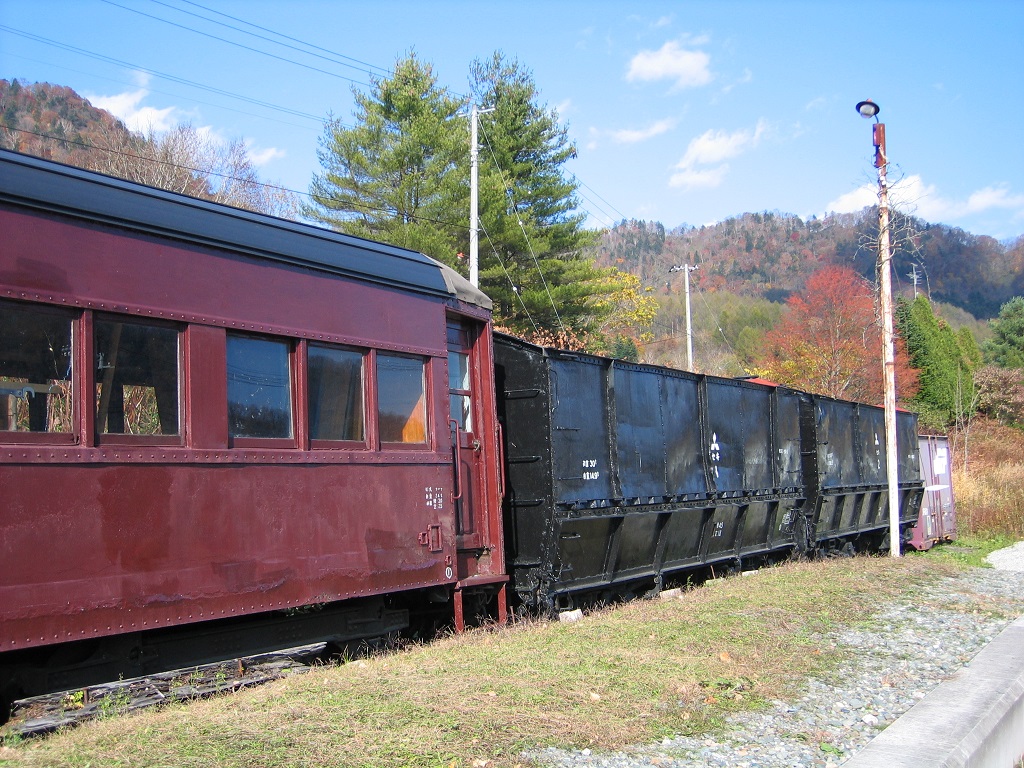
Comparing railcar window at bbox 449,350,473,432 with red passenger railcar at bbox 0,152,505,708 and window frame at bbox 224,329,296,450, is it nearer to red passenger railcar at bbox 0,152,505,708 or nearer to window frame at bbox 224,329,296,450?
red passenger railcar at bbox 0,152,505,708

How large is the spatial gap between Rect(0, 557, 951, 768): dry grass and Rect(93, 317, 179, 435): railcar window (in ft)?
5.69

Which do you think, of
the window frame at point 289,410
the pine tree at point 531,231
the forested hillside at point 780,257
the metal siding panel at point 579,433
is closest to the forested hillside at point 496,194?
the pine tree at point 531,231

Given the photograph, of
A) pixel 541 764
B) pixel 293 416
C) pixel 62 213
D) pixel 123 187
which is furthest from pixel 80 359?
pixel 541 764

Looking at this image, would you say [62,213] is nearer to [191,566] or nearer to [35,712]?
[191,566]

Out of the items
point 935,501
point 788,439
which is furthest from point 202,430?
point 935,501

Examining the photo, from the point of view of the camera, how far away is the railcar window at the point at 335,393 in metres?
7.00

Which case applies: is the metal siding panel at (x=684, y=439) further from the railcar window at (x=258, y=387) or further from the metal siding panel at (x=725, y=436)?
the railcar window at (x=258, y=387)

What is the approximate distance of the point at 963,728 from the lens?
16.0 feet

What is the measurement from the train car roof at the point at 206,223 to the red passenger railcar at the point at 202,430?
17mm

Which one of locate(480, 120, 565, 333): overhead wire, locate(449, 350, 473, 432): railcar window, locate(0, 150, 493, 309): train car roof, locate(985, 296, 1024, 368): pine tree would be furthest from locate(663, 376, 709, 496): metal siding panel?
locate(985, 296, 1024, 368): pine tree

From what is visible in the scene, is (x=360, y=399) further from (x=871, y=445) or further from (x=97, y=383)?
(x=871, y=445)

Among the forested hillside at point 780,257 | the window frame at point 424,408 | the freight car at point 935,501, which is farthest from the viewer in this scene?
the forested hillside at point 780,257

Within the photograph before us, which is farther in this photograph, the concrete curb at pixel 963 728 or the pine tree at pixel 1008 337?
the pine tree at pixel 1008 337

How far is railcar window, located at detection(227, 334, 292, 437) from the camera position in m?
6.40
